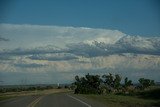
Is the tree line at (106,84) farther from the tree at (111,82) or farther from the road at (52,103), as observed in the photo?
the road at (52,103)

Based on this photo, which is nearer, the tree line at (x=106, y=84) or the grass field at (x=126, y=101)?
the grass field at (x=126, y=101)

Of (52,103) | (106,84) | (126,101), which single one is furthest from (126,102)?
(106,84)

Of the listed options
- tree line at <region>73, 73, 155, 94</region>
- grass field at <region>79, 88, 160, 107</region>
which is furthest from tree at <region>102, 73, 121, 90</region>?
grass field at <region>79, 88, 160, 107</region>

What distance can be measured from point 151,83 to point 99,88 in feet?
94.4

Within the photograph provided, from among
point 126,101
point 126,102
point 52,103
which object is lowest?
point 52,103

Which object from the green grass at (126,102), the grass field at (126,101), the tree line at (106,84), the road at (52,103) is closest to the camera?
the road at (52,103)

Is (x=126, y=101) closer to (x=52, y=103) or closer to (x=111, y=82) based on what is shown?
(x=52, y=103)

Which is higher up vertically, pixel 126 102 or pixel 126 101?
pixel 126 101

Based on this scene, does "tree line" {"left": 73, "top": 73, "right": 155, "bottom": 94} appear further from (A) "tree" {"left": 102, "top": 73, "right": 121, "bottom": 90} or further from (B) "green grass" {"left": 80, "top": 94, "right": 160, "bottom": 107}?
(B) "green grass" {"left": 80, "top": 94, "right": 160, "bottom": 107}

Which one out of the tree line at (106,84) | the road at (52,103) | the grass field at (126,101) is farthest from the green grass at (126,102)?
the tree line at (106,84)

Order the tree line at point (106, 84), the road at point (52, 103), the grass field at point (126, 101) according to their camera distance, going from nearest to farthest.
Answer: the road at point (52, 103) → the grass field at point (126, 101) → the tree line at point (106, 84)

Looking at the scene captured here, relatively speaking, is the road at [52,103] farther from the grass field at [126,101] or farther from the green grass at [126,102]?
the grass field at [126,101]

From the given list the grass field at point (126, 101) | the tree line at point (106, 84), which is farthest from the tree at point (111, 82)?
the grass field at point (126, 101)

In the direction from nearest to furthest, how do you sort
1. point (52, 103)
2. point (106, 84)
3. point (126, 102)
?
point (52, 103), point (126, 102), point (106, 84)
